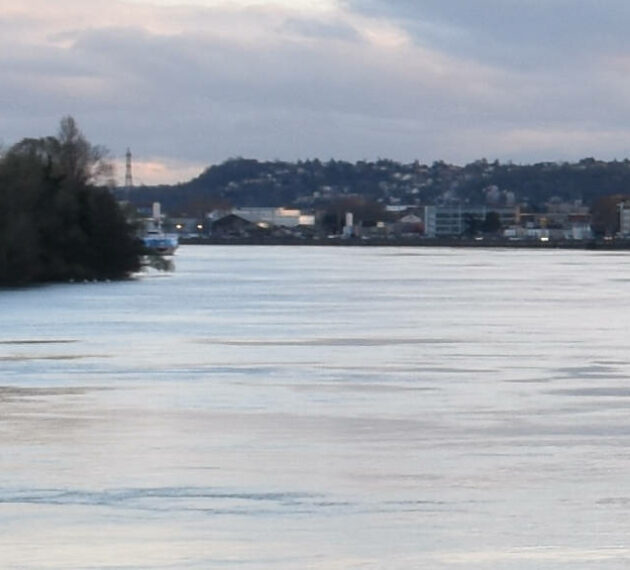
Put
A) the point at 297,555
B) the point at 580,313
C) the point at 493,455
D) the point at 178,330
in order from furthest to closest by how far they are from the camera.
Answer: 1. the point at 580,313
2. the point at 178,330
3. the point at 493,455
4. the point at 297,555

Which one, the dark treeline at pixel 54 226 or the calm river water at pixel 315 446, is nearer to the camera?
the calm river water at pixel 315 446

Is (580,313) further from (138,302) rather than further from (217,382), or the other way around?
(217,382)

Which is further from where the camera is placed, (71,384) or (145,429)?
(71,384)

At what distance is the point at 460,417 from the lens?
69.4ft

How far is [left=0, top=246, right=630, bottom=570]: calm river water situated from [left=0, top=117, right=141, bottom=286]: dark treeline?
1158 inches

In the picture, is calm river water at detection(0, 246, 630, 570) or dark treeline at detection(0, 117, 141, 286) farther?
A: dark treeline at detection(0, 117, 141, 286)

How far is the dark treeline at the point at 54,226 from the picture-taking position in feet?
223

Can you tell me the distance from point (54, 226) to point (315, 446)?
55132 millimetres

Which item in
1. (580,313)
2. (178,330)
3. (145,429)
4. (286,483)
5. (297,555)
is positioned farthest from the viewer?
(580,313)

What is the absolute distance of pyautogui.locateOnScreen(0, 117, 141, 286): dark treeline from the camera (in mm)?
68062

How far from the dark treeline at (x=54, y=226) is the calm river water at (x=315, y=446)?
1158 inches

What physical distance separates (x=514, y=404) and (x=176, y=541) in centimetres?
987

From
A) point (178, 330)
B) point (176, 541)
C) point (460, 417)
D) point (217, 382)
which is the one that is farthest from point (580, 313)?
point (176, 541)

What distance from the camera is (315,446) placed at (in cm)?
1845
